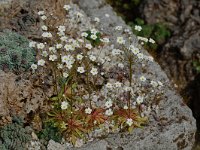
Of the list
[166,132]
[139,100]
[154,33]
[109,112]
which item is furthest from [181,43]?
[109,112]

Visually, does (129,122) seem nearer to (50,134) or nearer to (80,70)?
(80,70)

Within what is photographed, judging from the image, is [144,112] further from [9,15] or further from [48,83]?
[9,15]

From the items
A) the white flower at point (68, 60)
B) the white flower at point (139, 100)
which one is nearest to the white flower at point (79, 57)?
the white flower at point (68, 60)

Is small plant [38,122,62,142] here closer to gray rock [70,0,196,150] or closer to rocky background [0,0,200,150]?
rocky background [0,0,200,150]

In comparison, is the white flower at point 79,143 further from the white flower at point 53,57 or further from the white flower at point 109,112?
the white flower at point 53,57

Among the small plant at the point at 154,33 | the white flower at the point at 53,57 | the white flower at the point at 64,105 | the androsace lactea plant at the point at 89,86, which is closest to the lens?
the white flower at the point at 64,105

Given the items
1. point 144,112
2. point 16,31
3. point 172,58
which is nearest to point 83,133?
point 144,112

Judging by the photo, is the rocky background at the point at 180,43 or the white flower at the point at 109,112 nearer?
the white flower at the point at 109,112
